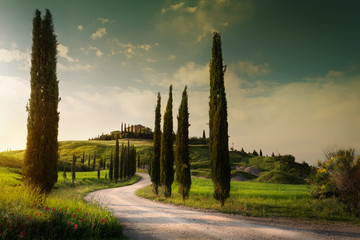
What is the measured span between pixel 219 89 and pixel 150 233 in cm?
1010

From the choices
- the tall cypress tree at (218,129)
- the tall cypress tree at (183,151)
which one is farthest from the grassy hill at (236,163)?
the tall cypress tree at (218,129)

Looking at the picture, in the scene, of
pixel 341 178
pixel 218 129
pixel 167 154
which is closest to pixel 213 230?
pixel 218 129

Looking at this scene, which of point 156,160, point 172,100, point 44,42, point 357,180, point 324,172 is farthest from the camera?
point 156,160

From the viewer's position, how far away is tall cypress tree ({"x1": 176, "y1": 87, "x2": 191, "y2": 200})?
56.6 feet

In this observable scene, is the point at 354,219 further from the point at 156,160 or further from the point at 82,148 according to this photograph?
the point at 82,148

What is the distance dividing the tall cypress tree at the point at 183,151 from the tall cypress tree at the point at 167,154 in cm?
245

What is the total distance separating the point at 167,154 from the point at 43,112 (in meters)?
11.2

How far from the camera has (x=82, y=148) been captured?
112188mm

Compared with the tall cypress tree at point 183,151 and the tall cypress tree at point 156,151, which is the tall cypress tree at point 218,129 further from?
the tall cypress tree at point 156,151

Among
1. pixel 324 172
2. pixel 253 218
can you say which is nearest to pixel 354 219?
pixel 324 172

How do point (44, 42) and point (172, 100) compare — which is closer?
point (44, 42)

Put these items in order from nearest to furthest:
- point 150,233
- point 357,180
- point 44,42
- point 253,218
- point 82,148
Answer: point 150,233
point 253,218
point 357,180
point 44,42
point 82,148

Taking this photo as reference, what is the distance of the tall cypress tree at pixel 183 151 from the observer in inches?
679

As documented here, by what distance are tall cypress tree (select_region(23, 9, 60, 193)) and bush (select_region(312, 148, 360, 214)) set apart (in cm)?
1570
